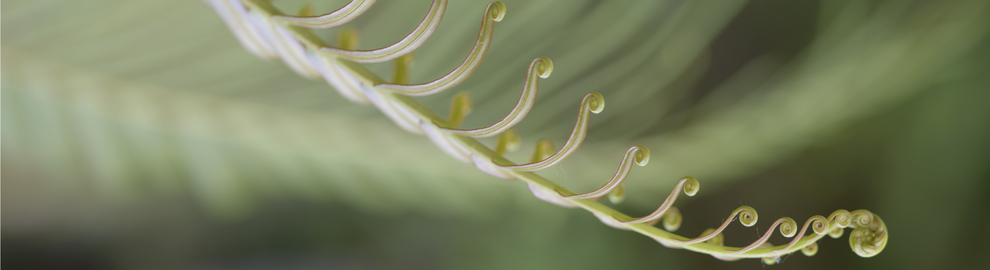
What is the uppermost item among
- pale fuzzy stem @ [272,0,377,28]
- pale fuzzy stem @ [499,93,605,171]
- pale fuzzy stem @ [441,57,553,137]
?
pale fuzzy stem @ [272,0,377,28]

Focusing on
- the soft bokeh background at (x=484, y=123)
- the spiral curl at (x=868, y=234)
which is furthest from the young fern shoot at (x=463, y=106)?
the soft bokeh background at (x=484, y=123)

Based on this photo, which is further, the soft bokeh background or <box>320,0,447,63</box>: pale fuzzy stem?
the soft bokeh background

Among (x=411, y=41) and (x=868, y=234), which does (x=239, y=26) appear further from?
(x=868, y=234)

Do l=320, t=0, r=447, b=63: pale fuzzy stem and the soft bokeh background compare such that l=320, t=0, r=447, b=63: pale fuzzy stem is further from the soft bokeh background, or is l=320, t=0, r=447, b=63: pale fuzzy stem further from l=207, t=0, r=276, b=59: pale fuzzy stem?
the soft bokeh background

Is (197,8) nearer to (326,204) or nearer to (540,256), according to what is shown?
(326,204)

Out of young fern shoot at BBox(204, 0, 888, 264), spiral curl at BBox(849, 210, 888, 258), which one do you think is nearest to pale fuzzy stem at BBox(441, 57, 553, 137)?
young fern shoot at BBox(204, 0, 888, 264)

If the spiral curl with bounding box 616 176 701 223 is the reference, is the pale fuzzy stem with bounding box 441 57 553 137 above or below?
above

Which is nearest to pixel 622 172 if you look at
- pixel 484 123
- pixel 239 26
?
pixel 239 26
